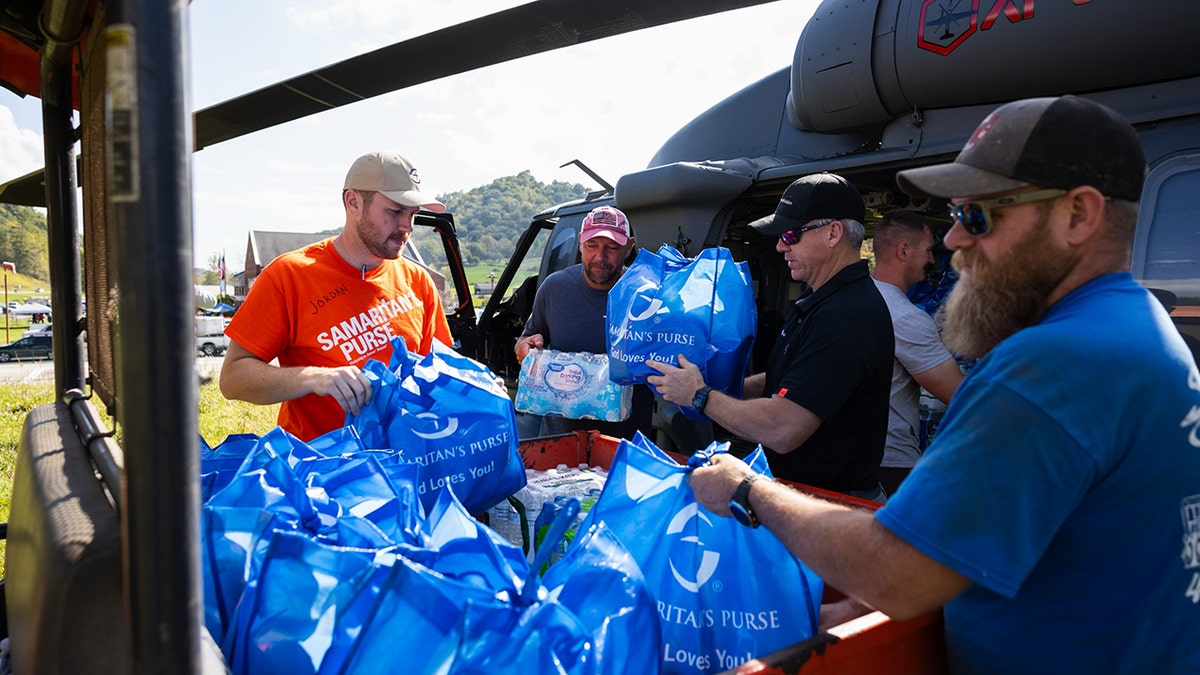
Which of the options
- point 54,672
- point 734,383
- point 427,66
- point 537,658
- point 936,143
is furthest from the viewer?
point 936,143

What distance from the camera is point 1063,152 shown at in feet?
3.71

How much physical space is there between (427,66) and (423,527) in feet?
4.04

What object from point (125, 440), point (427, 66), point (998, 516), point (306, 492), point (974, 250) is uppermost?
point (427, 66)

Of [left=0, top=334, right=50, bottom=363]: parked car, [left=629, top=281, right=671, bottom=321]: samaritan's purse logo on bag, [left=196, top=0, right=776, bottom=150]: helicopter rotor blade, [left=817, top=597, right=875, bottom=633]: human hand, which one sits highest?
[left=196, top=0, right=776, bottom=150]: helicopter rotor blade

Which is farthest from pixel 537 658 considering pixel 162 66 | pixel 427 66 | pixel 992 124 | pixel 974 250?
pixel 427 66

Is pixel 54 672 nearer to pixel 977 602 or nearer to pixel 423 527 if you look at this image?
pixel 423 527

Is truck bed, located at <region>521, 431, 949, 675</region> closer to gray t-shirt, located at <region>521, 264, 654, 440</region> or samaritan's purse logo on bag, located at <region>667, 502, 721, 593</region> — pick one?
samaritan's purse logo on bag, located at <region>667, 502, 721, 593</region>

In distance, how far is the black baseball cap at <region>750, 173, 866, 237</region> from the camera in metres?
2.29

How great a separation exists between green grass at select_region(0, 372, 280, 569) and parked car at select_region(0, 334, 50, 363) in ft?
51.8

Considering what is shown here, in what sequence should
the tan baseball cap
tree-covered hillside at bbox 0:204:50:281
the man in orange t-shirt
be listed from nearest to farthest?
the man in orange t-shirt
the tan baseball cap
tree-covered hillside at bbox 0:204:50:281

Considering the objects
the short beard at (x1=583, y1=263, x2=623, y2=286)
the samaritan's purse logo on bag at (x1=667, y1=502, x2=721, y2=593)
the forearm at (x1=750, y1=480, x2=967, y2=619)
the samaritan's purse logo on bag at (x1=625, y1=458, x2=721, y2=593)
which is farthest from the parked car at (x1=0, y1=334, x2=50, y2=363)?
the forearm at (x1=750, y1=480, x2=967, y2=619)

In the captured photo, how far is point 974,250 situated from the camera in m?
1.27

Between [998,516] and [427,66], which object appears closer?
[998,516]

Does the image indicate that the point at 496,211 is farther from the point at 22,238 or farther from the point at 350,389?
the point at 350,389
